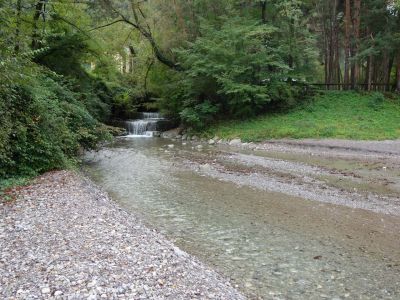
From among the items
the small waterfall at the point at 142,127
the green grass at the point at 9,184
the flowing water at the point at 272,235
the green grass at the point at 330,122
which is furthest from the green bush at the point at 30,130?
the small waterfall at the point at 142,127

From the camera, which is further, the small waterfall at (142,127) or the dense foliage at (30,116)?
the small waterfall at (142,127)

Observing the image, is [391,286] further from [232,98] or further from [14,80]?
[232,98]

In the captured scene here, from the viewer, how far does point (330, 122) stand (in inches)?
864

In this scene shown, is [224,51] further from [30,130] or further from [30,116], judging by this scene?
[30,130]

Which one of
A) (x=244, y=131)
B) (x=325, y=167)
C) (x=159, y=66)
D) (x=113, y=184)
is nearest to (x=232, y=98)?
(x=244, y=131)

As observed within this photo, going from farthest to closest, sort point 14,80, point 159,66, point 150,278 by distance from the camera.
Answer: point 159,66 < point 14,80 < point 150,278

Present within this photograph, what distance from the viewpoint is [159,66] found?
2844 cm

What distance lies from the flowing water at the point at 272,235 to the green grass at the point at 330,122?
9.74m

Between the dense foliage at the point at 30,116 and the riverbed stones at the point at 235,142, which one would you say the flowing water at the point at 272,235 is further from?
the riverbed stones at the point at 235,142

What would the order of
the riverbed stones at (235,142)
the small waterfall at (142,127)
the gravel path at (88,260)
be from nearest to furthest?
the gravel path at (88,260), the riverbed stones at (235,142), the small waterfall at (142,127)

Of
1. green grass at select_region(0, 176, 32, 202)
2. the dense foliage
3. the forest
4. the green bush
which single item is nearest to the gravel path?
green grass at select_region(0, 176, 32, 202)

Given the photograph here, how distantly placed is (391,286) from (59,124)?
35.0ft

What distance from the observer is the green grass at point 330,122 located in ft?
66.5

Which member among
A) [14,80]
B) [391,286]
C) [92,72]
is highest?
[92,72]
